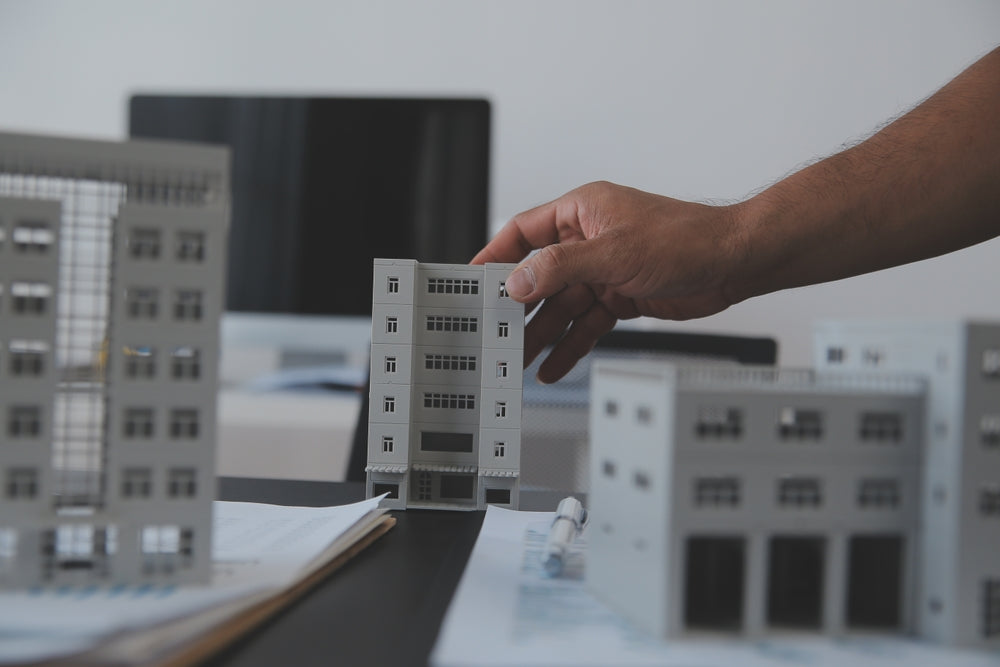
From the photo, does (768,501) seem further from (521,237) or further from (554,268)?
(521,237)

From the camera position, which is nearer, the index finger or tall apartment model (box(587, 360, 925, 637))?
tall apartment model (box(587, 360, 925, 637))

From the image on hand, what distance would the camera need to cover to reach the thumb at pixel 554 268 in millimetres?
1952

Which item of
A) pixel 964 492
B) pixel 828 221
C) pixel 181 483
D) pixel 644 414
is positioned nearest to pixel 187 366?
pixel 181 483

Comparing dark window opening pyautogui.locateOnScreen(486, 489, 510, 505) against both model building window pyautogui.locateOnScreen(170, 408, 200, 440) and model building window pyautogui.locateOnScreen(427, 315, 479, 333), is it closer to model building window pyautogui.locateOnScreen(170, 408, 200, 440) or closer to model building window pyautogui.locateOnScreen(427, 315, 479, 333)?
model building window pyautogui.locateOnScreen(427, 315, 479, 333)

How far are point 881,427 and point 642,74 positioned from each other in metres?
3.88

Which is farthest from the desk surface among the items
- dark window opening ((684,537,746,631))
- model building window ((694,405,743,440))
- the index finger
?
the index finger

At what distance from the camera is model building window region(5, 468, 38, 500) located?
1191mm

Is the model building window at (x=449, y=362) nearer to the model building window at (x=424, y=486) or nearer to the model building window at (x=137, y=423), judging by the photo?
the model building window at (x=424, y=486)

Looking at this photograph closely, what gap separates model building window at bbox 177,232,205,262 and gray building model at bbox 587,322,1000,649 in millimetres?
691

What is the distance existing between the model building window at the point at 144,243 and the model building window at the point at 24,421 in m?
0.28

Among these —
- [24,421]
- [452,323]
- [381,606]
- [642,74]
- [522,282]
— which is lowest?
[381,606]

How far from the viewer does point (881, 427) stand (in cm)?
117

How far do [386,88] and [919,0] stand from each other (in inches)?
122

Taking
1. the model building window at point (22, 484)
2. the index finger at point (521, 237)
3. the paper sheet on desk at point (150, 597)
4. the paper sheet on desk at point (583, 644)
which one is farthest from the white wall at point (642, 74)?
the model building window at point (22, 484)
